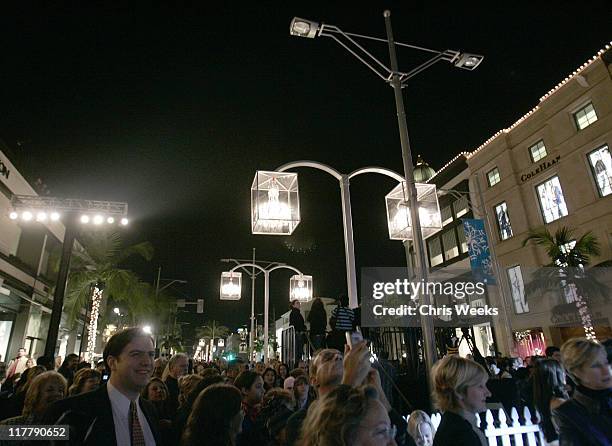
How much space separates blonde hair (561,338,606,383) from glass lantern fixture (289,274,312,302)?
18804 mm

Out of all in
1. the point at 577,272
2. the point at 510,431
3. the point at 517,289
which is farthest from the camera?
the point at 517,289

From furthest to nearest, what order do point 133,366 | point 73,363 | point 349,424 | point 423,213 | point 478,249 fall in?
point 478,249 < point 423,213 < point 73,363 < point 133,366 < point 349,424

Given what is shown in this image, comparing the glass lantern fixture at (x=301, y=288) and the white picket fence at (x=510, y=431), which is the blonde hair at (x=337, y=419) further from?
the glass lantern fixture at (x=301, y=288)

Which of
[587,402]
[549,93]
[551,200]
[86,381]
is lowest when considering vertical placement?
[587,402]

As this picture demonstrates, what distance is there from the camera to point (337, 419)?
180 centimetres

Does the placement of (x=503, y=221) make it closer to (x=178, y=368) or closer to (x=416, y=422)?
(x=416, y=422)

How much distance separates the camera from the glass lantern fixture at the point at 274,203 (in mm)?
8883

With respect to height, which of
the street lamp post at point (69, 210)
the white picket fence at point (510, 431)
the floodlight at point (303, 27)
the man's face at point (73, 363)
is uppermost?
the floodlight at point (303, 27)

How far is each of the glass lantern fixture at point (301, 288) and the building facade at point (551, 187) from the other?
10.2 meters

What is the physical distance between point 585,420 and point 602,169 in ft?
74.1

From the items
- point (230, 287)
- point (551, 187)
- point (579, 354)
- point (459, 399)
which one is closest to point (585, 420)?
point (579, 354)

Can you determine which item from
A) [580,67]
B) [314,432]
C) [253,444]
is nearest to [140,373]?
[253,444]

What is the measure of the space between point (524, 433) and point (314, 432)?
6410mm

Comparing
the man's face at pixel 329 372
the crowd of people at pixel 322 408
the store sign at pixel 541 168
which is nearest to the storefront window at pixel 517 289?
the store sign at pixel 541 168
